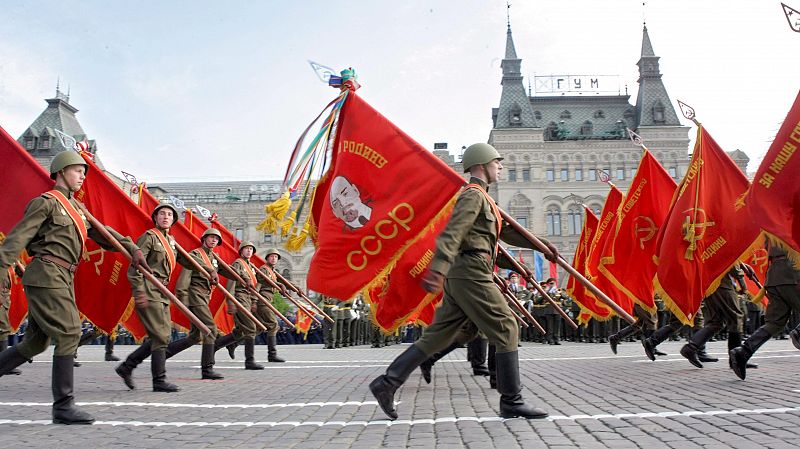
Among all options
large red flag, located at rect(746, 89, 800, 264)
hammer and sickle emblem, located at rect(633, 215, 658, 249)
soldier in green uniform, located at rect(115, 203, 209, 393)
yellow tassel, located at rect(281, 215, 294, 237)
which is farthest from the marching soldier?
soldier in green uniform, located at rect(115, 203, 209, 393)

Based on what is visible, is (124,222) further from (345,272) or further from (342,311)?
(342,311)

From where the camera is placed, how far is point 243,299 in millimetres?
10891

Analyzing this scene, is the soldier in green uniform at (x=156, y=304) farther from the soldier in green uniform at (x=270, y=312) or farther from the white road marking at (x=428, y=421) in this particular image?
the soldier in green uniform at (x=270, y=312)

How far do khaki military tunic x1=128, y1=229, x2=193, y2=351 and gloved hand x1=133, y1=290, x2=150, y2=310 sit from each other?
3cm

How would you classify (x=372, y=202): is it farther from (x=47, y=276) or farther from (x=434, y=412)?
(x=47, y=276)

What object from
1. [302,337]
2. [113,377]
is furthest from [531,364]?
[302,337]

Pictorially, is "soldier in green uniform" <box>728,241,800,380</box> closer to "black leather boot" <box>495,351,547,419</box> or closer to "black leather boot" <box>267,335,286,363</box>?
"black leather boot" <box>495,351,547,419</box>

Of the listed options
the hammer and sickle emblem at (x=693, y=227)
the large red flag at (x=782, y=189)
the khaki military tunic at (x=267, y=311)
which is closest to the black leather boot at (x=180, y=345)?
the khaki military tunic at (x=267, y=311)

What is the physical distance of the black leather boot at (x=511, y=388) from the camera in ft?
15.0

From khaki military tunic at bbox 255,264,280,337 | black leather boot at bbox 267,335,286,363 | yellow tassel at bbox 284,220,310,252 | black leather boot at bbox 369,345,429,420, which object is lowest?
black leather boot at bbox 267,335,286,363

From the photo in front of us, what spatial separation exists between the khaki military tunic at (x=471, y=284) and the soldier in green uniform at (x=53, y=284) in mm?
2674

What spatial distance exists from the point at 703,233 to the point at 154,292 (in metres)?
6.65

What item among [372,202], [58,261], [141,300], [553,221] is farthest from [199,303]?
[553,221]

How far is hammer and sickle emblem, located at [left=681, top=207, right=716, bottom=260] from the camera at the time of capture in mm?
8109
